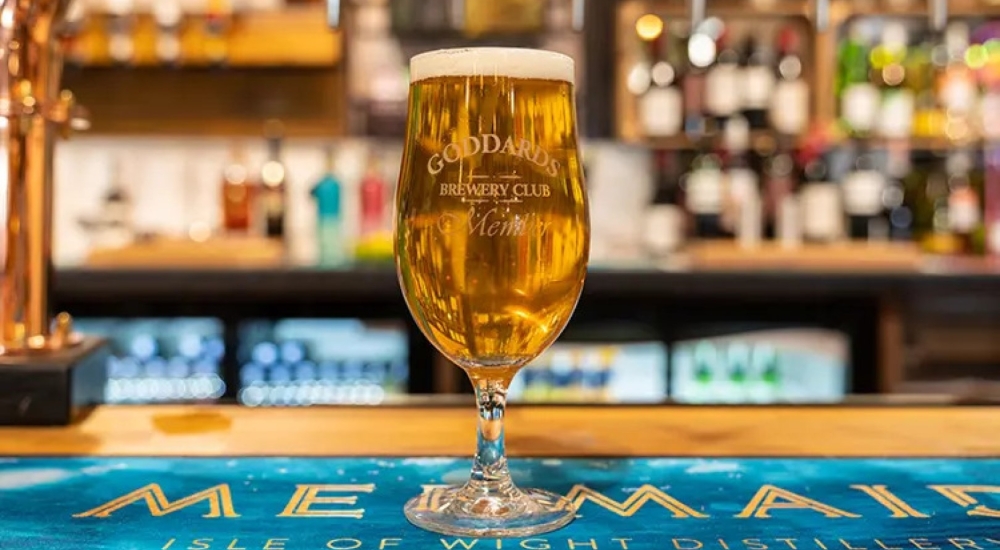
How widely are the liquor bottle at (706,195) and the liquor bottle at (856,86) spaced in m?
0.47

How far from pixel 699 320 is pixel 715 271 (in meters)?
0.15

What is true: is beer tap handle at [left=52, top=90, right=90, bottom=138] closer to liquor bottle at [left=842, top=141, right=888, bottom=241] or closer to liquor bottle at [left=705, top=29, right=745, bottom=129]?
liquor bottle at [left=705, top=29, right=745, bottom=129]

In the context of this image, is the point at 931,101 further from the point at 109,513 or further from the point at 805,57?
the point at 109,513

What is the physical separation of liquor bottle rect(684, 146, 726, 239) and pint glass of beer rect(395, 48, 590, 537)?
2787mm

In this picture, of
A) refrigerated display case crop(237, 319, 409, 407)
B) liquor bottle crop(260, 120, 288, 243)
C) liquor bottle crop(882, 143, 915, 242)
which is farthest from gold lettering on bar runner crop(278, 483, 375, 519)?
liquor bottle crop(882, 143, 915, 242)

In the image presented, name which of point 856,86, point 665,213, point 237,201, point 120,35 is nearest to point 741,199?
point 665,213

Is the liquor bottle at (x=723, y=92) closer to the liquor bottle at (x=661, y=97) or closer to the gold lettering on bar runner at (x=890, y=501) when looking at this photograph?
the liquor bottle at (x=661, y=97)

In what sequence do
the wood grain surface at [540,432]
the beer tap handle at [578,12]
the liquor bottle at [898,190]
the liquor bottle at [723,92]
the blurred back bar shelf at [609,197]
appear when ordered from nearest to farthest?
the wood grain surface at [540,432] → the beer tap handle at [578,12] → the blurred back bar shelf at [609,197] → the liquor bottle at [723,92] → the liquor bottle at [898,190]

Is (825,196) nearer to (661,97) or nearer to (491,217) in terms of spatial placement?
(661,97)

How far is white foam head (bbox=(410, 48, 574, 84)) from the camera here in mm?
669

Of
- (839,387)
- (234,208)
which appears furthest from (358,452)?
(234,208)

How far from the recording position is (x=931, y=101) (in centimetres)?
362

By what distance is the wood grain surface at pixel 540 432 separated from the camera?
0.84 m

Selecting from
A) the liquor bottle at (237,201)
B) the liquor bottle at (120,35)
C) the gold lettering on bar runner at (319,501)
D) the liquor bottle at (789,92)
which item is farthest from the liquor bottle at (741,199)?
the gold lettering on bar runner at (319,501)
